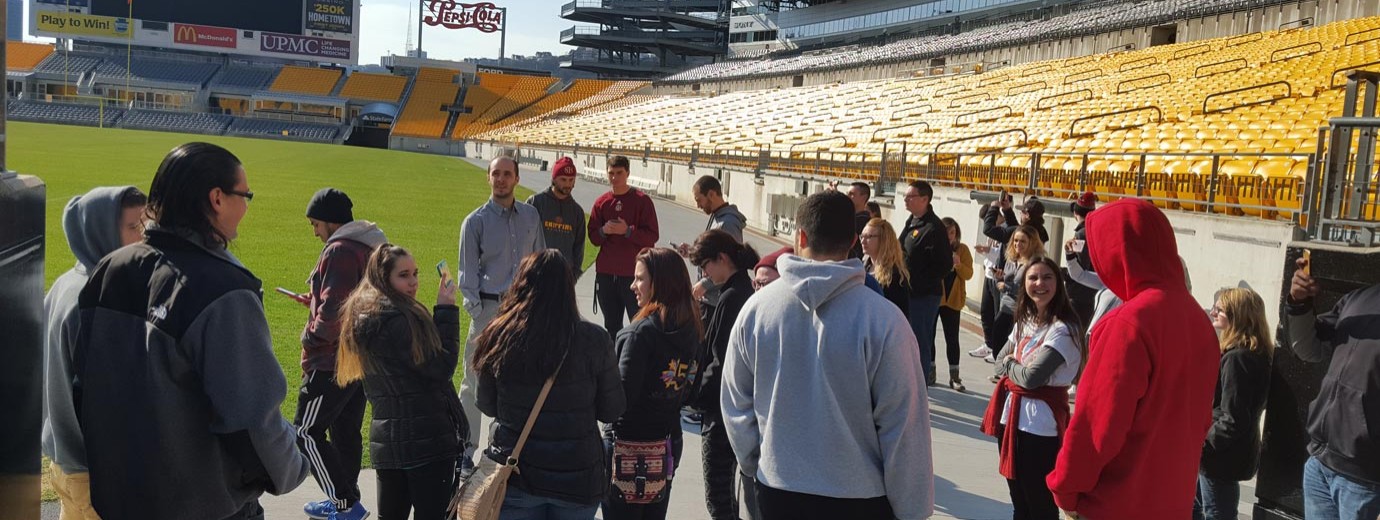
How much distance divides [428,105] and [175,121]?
18.5 meters

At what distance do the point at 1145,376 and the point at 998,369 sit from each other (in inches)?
73.3

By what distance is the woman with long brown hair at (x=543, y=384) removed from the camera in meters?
3.99

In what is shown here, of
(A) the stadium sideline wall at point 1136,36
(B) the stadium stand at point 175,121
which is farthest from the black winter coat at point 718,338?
(B) the stadium stand at point 175,121

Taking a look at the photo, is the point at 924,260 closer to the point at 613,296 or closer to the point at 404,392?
the point at 613,296

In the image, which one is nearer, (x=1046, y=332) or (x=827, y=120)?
(x=1046, y=332)

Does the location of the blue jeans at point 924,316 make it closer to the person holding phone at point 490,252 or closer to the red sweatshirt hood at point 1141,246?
the person holding phone at point 490,252

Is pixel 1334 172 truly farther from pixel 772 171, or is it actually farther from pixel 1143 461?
pixel 772 171

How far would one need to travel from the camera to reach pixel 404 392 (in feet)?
14.7

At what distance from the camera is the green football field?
12.6m

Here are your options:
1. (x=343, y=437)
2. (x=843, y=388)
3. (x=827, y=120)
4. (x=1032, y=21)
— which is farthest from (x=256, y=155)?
(x=843, y=388)

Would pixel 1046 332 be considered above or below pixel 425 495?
above

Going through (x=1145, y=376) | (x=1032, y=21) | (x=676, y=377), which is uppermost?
(x=1032, y=21)

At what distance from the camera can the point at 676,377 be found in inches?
183

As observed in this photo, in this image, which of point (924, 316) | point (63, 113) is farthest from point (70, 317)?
point (63, 113)
